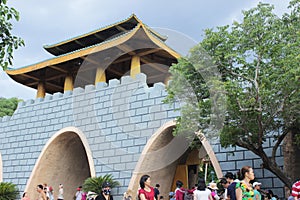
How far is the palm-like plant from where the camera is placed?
1428cm

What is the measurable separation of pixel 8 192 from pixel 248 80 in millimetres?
10079

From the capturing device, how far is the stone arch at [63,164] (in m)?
14.8

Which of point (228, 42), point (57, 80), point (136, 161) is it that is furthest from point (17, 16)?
point (57, 80)

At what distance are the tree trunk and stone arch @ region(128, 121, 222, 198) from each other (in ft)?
11.0

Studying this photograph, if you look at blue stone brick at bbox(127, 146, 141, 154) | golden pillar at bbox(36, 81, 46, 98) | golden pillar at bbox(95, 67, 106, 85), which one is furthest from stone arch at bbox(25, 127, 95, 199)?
golden pillar at bbox(36, 81, 46, 98)

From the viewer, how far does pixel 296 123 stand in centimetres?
832

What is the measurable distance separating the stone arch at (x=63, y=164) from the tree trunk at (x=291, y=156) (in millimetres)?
7096

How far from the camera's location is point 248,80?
825 cm

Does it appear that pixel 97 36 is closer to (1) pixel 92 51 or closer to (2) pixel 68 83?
(2) pixel 68 83

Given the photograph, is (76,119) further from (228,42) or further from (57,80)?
(228,42)

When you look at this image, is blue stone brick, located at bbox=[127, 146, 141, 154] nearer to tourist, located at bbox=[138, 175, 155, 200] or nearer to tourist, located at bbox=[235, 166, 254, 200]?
tourist, located at bbox=[138, 175, 155, 200]

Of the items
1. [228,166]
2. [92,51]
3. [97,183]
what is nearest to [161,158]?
[97,183]

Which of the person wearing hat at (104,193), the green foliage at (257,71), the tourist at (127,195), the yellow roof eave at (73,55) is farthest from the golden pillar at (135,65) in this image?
the person wearing hat at (104,193)

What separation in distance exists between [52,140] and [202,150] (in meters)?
5.68
